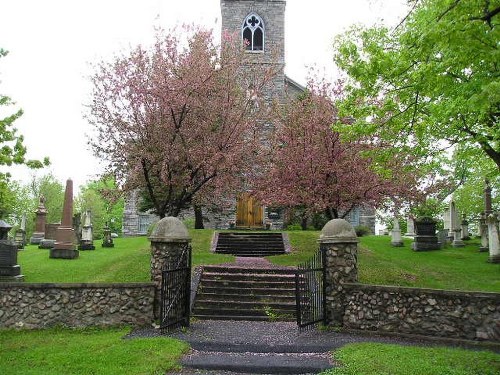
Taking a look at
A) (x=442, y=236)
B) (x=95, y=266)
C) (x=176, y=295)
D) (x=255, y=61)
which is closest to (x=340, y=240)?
(x=176, y=295)

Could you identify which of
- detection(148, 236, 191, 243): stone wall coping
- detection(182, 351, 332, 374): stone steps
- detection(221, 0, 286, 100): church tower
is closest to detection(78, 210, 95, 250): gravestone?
detection(148, 236, 191, 243): stone wall coping

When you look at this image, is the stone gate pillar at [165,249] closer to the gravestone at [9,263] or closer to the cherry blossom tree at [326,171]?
the gravestone at [9,263]

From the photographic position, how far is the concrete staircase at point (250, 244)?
19.4m

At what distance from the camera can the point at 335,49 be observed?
13.6 meters

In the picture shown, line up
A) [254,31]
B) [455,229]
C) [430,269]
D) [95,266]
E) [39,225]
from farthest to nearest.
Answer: [254,31]
[39,225]
[455,229]
[95,266]
[430,269]

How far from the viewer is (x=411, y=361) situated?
7.02 m

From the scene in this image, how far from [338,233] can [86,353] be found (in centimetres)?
538

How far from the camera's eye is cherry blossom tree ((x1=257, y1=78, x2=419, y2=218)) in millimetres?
16156

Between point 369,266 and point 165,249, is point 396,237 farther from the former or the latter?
point 165,249

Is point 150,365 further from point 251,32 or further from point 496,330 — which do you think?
point 251,32

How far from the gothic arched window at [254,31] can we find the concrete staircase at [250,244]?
52.6ft

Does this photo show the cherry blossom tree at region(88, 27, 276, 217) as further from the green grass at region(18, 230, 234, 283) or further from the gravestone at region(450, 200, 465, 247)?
the gravestone at region(450, 200, 465, 247)

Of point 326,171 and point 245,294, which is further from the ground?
point 326,171

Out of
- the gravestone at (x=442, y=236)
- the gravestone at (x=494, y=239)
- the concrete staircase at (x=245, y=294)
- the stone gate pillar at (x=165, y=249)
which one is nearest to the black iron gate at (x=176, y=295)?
the stone gate pillar at (x=165, y=249)
